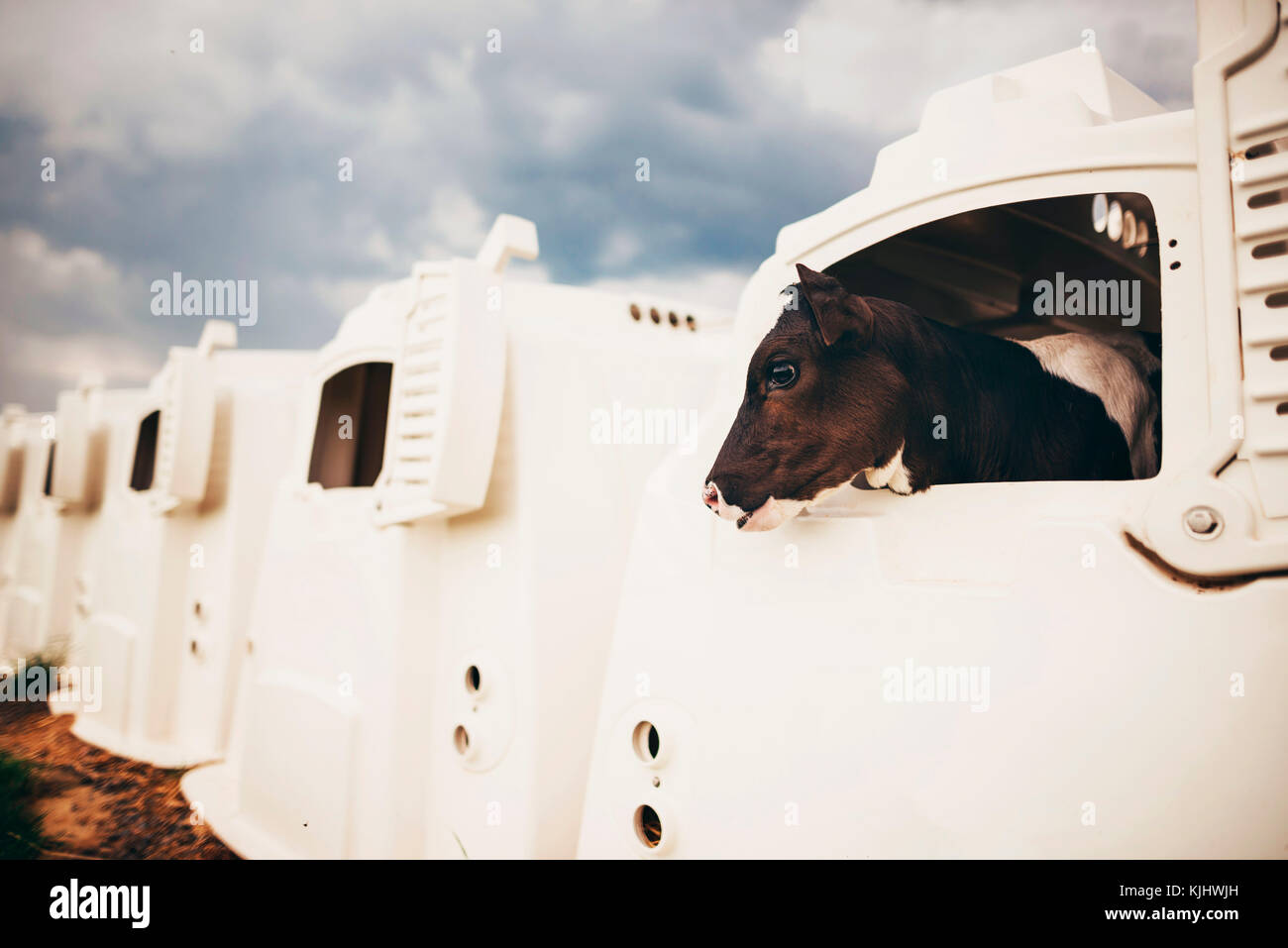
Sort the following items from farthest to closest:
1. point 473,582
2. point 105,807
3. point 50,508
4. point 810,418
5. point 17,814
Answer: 1. point 50,508
2. point 105,807
3. point 17,814
4. point 473,582
5. point 810,418

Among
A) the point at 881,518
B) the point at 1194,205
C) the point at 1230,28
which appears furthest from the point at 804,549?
the point at 1230,28

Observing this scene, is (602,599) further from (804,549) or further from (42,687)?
(42,687)

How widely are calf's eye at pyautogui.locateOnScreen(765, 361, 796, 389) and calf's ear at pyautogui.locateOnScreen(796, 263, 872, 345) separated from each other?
0.12 metres

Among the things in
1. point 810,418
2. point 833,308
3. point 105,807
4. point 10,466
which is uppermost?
point 10,466

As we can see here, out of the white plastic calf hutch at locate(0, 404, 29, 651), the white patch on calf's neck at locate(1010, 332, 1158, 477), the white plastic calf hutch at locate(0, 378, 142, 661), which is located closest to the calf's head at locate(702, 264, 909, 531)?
the white patch on calf's neck at locate(1010, 332, 1158, 477)

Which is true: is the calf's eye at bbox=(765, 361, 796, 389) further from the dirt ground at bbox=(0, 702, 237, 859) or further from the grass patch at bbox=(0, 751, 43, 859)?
the grass patch at bbox=(0, 751, 43, 859)

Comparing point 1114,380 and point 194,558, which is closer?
point 1114,380

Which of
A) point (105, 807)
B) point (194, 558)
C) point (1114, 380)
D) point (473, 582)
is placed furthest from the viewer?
point (194, 558)

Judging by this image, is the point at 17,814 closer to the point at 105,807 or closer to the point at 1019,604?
the point at 105,807

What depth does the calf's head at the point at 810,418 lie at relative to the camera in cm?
194

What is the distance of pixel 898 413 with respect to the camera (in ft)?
6.45

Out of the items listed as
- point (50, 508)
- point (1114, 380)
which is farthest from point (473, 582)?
point (50, 508)

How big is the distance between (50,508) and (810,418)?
997 cm

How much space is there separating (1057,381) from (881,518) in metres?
0.65
